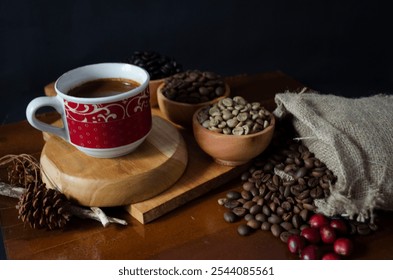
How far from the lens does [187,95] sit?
119cm

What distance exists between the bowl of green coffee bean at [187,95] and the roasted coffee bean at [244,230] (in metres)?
0.32

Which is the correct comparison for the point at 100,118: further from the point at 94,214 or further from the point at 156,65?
the point at 156,65

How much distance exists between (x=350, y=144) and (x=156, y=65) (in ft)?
1.85

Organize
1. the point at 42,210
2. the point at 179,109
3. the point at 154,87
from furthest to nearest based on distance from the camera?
the point at 154,87, the point at 179,109, the point at 42,210

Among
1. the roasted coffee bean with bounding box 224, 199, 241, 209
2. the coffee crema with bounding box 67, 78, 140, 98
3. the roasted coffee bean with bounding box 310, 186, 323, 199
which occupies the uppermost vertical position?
the coffee crema with bounding box 67, 78, 140, 98

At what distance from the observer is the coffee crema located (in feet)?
3.36

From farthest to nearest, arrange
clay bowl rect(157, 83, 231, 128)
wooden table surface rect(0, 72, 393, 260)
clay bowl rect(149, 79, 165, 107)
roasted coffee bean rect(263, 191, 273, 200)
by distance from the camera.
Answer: clay bowl rect(149, 79, 165, 107) → clay bowl rect(157, 83, 231, 128) → roasted coffee bean rect(263, 191, 273, 200) → wooden table surface rect(0, 72, 393, 260)

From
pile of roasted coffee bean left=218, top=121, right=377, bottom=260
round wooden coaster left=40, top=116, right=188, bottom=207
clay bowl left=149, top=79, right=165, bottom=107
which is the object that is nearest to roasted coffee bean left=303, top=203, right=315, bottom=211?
pile of roasted coffee bean left=218, top=121, right=377, bottom=260

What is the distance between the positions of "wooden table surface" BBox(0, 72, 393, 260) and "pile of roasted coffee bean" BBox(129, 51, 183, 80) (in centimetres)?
43

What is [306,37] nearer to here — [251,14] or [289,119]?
[251,14]

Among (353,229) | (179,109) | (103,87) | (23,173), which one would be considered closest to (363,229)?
(353,229)

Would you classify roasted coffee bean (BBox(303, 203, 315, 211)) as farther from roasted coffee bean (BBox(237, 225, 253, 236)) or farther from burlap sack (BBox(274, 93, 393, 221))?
roasted coffee bean (BBox(237, 225, 253, 236))

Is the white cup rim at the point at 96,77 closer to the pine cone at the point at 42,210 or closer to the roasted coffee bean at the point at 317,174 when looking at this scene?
the pine cone at the point at 42,210

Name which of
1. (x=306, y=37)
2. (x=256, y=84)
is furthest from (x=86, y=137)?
(x=306, y=37)
